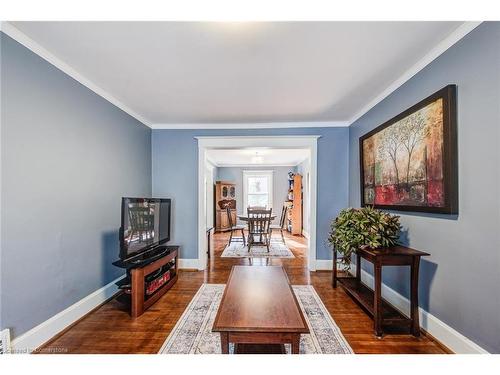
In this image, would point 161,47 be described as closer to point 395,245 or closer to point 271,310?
point 271,310

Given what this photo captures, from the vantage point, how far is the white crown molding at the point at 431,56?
147 cm

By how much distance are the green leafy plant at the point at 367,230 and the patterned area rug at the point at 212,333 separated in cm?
69

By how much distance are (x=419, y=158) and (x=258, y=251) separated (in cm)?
337

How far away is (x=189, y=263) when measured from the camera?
140 inches

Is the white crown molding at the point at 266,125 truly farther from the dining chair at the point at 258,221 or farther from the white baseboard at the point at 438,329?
the white baseboard at the point at 438,329

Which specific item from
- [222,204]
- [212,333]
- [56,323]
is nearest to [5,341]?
[56,323]

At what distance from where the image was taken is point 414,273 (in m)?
1.77

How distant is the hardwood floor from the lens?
1.67 meters

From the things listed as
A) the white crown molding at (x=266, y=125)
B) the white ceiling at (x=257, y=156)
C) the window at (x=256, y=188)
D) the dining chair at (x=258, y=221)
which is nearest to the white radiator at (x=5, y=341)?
the white crown molding at (x=266, y=125)

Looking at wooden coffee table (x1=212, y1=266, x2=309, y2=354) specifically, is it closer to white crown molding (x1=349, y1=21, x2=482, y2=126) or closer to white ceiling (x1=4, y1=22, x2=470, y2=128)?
white ceiling (x1=4, y1=22, x2=470, y2=128)

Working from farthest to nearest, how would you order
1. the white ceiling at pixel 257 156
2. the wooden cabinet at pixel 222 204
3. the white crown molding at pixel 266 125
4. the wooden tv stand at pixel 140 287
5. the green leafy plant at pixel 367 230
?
the wooden cabinet at pixel 222 204 → the white ceiling at pixel 257 156 → the white crown molding at pixel 266 125 → the wooden tv stand at pixel 140 287 → the green leafy plant at pixel 367 230

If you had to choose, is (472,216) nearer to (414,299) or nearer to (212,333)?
(414,299)

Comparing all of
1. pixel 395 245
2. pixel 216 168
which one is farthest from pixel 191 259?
pixel 216 168

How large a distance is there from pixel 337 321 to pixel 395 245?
0.91 metres
